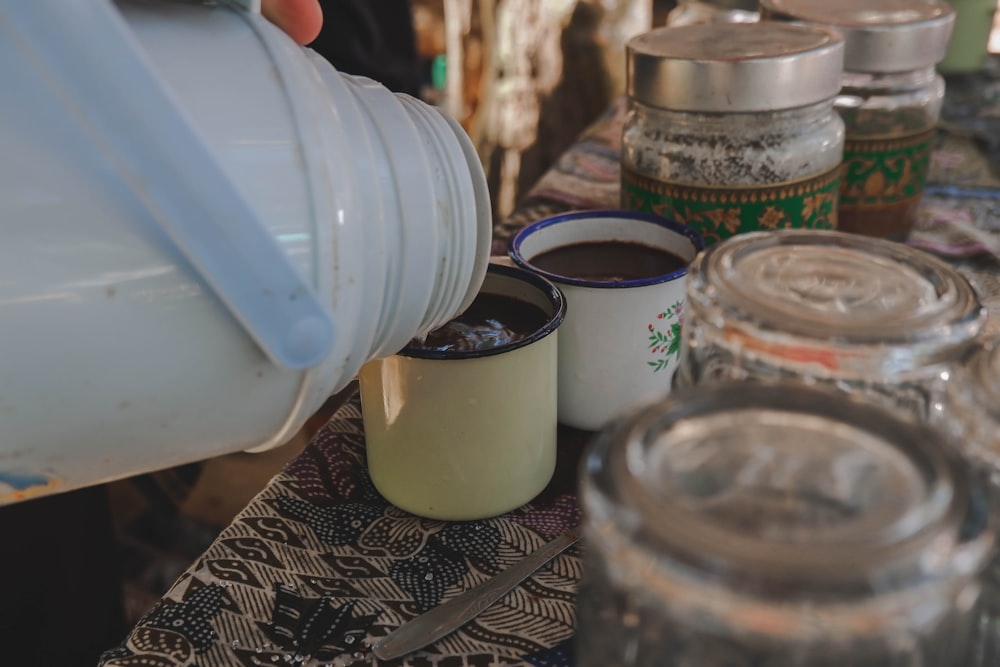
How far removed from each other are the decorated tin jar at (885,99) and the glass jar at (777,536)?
21.2 inches

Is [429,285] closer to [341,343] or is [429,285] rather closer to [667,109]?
[341,343]

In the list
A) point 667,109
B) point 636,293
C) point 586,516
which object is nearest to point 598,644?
point 586,516

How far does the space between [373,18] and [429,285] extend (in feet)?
2.88

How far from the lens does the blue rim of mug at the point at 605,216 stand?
529mm

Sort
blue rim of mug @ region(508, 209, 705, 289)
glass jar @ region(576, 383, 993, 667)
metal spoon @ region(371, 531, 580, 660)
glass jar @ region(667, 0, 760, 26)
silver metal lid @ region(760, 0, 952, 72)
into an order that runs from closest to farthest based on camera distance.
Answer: glass jar @ region(576, 383, 993, 667) < metal spoon @ region(371, 531, 580, 660) < blue rim of mug @ region(508, 209, 705, 289) < silver metal lid @ region(760, 0, 952, 72) < glass jar @ region(667, 0, 760, 26)

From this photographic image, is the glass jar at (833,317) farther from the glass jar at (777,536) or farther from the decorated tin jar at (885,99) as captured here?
the decorated tin jar at (885,99)

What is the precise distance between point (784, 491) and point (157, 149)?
21cm

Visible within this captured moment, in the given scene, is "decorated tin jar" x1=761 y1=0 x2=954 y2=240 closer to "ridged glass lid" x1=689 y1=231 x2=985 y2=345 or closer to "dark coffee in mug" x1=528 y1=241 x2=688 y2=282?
"dark coffee in mug" x1=528 y1=241 x2=688 y2=282

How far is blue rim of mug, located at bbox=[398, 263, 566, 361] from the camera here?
45cm

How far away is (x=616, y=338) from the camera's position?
54 centimetres

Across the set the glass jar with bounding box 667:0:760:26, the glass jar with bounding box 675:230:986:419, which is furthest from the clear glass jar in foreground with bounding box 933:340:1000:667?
the glass jar with bounding box 667:0:760:26

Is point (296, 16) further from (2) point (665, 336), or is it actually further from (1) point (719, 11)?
(1) point (719, 11)

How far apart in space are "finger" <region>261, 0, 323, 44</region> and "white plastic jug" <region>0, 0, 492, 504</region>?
0.06 meters

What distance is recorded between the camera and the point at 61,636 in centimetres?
77
